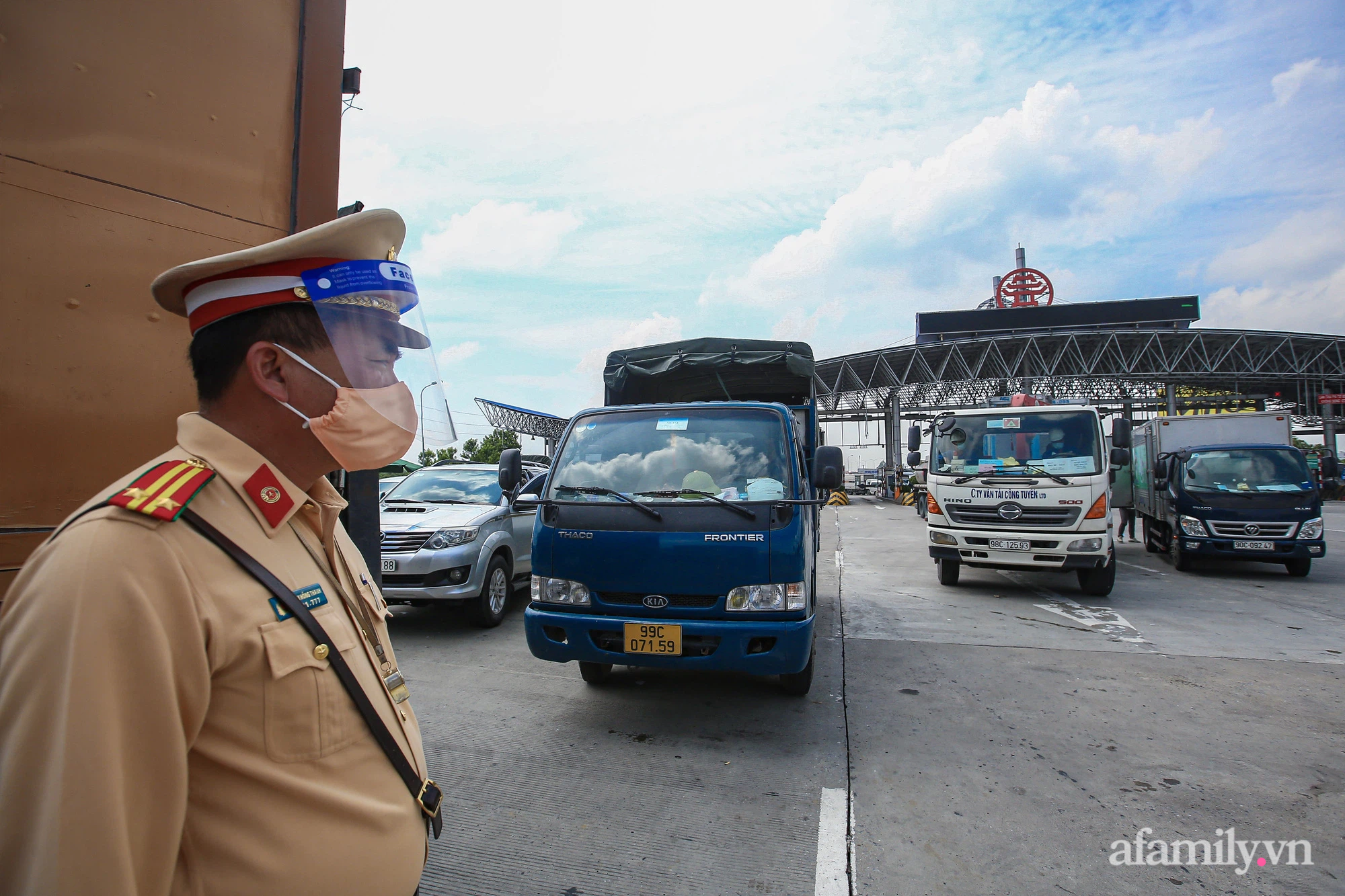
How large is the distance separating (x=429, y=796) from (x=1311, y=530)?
39.6 ft

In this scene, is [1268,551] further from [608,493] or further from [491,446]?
[491,446]

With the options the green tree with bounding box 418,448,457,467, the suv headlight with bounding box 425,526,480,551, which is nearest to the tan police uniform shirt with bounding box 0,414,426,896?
the green tree with bounding box 418,448,457,467

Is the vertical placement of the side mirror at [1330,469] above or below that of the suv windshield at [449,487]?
above

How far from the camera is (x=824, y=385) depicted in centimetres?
4106

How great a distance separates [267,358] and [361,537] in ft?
6.73

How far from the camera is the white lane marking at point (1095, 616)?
6.29 m

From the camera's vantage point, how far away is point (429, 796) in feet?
4.20

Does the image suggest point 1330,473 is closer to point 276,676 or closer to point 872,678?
point 872,678

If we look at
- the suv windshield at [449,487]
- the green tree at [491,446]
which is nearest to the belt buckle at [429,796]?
the suv windshield at [449,487]

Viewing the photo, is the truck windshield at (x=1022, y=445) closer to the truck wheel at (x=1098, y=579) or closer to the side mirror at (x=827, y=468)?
the truck wheel at (x=1098, y=579)

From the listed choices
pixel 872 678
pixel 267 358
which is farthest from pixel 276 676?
pixel 872 678

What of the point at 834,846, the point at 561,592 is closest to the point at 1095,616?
the point at 834,846

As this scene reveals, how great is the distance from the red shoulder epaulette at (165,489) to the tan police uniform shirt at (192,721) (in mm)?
17

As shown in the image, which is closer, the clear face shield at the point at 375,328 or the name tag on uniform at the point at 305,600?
the name tag on uniform at the point at 305,600
